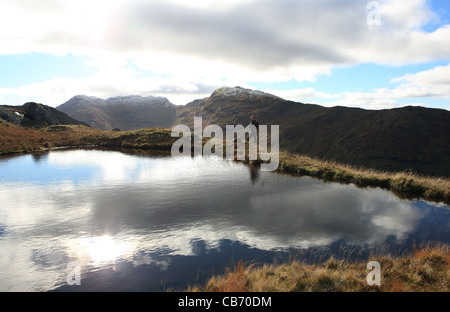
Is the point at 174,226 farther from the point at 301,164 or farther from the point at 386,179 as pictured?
the point at 301,164

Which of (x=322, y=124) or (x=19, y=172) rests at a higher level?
(x=322, y=124)

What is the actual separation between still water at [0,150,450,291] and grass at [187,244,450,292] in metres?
0.95

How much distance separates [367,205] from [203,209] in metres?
12.1

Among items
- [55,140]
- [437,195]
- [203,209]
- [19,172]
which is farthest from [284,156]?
[55,140]

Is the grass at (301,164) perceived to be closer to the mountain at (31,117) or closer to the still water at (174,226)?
the still water at (174,226)

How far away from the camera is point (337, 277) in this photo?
9.77 metres

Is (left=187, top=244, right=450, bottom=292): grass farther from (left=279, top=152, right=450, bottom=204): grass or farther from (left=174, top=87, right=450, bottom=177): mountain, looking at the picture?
(left=174, top=87, right=450, bottom=177): mountain

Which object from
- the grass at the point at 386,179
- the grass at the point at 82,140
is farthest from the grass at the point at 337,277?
the grass at the point at 82,140

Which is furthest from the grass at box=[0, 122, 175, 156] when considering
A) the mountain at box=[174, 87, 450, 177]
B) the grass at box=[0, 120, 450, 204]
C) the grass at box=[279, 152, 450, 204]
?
the mountain at box=[174, 87, 450, 177]

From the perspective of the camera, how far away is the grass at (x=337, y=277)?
910 centimetres

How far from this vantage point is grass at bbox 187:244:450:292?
29.9 feet

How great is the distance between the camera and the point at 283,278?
31.8 ft

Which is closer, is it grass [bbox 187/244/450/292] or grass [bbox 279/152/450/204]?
grass [bbox 187/244/450/292]

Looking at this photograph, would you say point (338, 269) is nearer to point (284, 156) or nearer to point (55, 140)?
point (284, 156)
